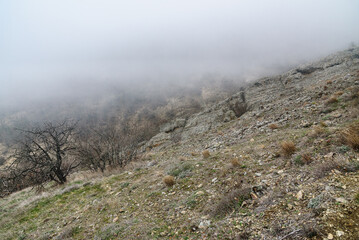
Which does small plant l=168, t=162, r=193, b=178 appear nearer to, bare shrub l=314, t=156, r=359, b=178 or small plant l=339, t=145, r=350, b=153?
bare shrub l=314, t=156, r=359, b=178

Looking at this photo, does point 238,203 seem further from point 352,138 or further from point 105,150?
point 105,150

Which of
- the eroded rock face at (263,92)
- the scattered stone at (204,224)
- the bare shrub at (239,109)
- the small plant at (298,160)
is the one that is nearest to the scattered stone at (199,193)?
the scattered stone at (204,224)

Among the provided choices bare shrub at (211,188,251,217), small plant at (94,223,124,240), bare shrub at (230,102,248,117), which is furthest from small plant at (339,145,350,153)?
bare shrub at (230,102,248,117)

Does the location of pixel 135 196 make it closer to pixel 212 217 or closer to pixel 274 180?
pixel 212 217

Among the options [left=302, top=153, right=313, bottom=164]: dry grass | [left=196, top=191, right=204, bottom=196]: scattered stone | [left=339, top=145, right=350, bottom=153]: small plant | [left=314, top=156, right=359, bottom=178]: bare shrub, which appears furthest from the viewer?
[left=196, top=191, right=204, bottom=196]: scattered stone

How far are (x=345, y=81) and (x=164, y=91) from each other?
3955 inches

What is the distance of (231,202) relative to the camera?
3.84m

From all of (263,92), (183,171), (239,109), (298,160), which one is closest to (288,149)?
(298,160)

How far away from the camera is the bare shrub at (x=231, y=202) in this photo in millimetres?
3726

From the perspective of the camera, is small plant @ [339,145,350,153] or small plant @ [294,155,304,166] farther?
small plant @ [294,155,304,166]

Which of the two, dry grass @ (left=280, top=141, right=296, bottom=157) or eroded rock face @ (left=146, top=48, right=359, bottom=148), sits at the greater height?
dry grass @ (left=280, top=141, right=296, bottom=157)

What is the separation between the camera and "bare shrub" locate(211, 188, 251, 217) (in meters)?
3.73

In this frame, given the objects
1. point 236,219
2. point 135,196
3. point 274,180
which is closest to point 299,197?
point 274,180

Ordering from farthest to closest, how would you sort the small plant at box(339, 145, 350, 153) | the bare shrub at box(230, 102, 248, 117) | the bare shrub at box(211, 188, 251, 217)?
the bare shrub at box(230, 102, 248, 117) < the small plant at box(339, 145, 350, 153) < the bare shrub at box(211, 188, 251, 217)
